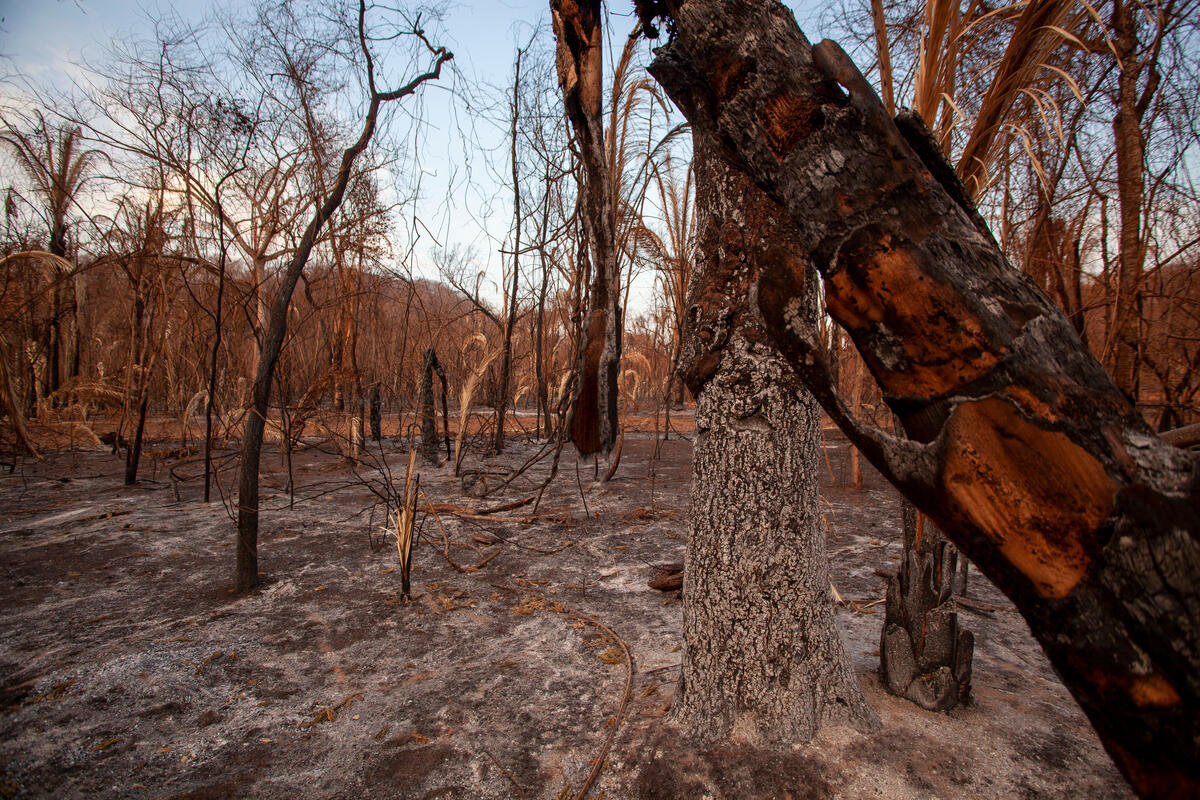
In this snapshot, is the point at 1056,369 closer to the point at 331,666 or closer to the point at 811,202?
the point at 811,202

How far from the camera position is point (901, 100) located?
7.48 feet

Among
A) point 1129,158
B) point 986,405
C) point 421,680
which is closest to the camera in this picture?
point 986,405

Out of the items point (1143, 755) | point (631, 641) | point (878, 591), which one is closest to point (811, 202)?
point (1143, 755)

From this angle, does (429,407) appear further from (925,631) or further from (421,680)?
(925,631)

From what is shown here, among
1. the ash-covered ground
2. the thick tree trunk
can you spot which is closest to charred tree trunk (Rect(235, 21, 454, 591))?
the ash-covered ground

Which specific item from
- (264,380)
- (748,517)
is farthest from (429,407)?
(748,517)

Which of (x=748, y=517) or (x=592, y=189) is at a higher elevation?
(x=592, y=189)

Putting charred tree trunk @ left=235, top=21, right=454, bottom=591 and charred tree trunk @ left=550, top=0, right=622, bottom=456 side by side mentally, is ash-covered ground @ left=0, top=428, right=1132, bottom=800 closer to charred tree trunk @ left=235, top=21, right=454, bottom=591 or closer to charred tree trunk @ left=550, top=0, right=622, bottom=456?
charred tree trunk @ left=235, top=21, right=454, bottom=591

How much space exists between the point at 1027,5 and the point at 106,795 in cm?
387

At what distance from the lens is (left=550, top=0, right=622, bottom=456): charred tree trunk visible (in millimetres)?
1766

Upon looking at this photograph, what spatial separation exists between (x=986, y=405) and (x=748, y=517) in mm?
1083

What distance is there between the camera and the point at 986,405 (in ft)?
1.81

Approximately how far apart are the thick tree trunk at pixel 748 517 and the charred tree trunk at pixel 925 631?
278 millimetres

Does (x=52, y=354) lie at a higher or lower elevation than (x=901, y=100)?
lower
